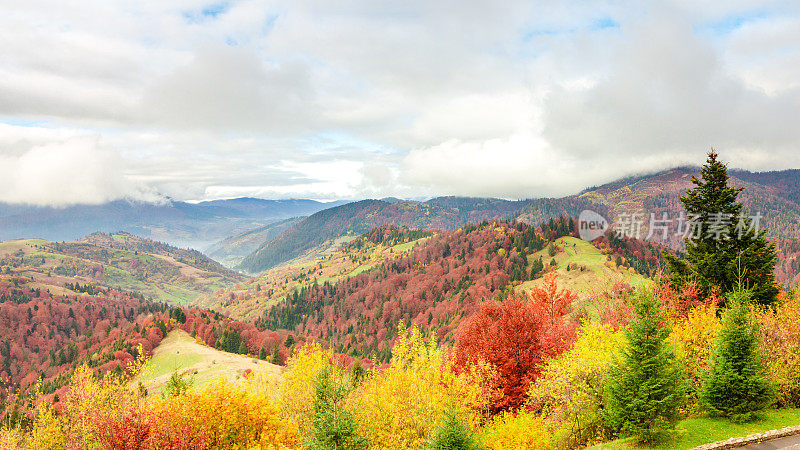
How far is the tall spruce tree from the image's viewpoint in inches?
1848

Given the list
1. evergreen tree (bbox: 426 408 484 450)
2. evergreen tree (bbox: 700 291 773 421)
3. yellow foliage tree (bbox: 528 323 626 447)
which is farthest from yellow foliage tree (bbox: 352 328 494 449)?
evergreen tree (bbox: 700 291 773 421)

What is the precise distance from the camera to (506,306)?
169 feet

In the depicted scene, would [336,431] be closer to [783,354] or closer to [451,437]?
[451,437]

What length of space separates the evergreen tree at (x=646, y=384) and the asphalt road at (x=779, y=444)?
Result: 495cm

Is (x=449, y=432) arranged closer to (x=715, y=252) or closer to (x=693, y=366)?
(x=693, y=366)

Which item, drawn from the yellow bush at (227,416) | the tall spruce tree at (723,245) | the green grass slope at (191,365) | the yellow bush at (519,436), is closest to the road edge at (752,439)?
the yellow bush at (519,436)

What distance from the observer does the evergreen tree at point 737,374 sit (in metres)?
31.5

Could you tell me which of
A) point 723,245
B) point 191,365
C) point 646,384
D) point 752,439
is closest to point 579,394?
point 646,384

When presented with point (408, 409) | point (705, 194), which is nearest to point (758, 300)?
point (705, 194)

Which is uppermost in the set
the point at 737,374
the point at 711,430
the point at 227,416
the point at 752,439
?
the point at 737,374

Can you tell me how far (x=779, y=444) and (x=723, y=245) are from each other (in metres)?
28.6

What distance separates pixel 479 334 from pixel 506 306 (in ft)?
16.5

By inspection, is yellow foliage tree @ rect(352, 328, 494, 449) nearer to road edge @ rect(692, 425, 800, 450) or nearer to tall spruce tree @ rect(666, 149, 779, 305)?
road edge @ rect(692, 425, 800, 450)

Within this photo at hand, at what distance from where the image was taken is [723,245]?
1948 inches
